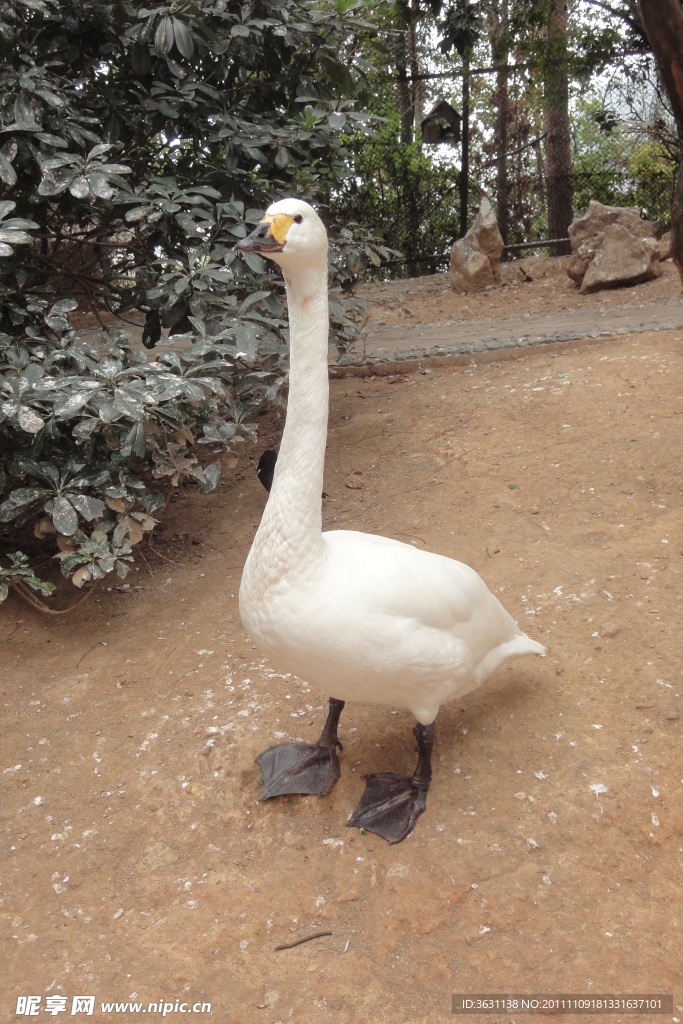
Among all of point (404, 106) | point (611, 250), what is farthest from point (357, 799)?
point (404, 106)

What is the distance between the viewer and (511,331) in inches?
314

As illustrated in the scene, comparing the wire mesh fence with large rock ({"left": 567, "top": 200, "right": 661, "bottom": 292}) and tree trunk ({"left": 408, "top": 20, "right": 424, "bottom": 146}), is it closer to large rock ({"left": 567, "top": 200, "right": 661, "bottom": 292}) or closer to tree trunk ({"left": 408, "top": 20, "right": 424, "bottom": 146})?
tree trunk ({"left": 408, "top": 20, "right": 424, "bottom": 146})

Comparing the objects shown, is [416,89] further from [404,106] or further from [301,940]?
[301,940]

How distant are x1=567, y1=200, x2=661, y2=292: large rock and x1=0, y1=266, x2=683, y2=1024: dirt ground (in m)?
5.42

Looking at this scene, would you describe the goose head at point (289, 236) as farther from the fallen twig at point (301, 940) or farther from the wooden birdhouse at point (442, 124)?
the wooden birdhouse at point (442, 124)

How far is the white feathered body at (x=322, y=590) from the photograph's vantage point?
7.53ft

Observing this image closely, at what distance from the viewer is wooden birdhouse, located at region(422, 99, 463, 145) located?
11.3m

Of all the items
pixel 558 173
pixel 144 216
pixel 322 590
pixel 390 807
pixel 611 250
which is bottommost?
pixel 390 807

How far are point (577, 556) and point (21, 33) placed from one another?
12.2 ft

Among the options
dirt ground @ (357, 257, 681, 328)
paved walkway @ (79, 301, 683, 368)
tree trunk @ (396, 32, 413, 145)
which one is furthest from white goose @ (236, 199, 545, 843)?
tree trunk @ (396, 32, 413, 145)

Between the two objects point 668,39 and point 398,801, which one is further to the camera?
point 668,39

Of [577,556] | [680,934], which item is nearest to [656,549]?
[577,556]

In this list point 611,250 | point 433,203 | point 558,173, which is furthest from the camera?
point 433,203

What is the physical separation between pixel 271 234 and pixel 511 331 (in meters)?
6.19
